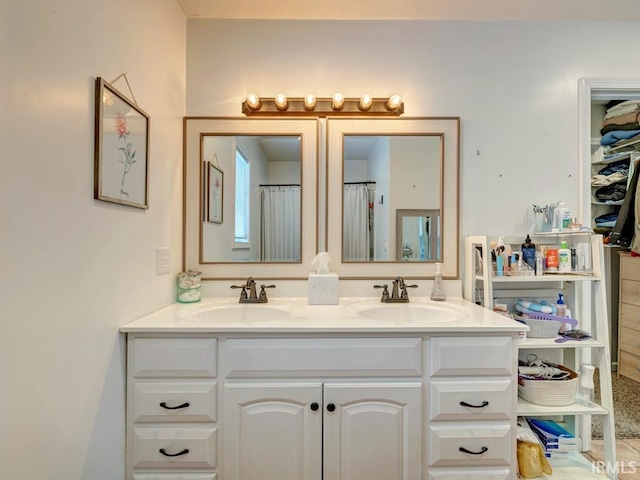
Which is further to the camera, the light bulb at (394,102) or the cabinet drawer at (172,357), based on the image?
the light bulb at (394,102)

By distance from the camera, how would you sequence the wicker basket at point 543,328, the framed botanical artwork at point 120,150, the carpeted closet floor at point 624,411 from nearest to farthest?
the framed botanical artwork at point 120,150, the wicker basket at point 543,328, the carpeted closet floor at point 624,411

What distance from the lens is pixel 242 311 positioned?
1624 mm

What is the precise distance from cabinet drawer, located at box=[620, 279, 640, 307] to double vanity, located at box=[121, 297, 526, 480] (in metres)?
2.21

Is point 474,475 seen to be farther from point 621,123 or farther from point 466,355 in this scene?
point 621,123

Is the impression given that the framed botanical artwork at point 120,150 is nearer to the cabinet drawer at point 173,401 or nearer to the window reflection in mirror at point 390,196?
the cabinet drawer at point 173,401

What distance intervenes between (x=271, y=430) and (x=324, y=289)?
657 mm

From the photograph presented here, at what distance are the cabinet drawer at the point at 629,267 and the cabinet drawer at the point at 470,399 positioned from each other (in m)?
2.25

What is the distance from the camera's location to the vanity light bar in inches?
67.8

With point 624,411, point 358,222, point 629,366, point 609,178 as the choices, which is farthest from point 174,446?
point 609,178

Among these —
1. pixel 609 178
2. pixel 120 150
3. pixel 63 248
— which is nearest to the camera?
pixel 63 248

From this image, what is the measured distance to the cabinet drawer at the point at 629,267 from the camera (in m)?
2.58

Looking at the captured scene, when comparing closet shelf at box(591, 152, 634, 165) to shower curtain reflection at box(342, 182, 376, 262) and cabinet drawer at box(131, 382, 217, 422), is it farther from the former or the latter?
cabinet drawer at box(131, 382, 217, 422)

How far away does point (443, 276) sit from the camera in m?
1.78

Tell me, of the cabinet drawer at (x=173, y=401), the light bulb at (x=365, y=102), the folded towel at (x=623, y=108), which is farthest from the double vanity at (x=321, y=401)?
the folded towel at (x=623, y=108)
